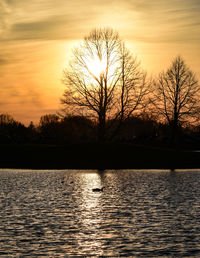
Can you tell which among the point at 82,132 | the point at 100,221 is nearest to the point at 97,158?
the point at 100,221

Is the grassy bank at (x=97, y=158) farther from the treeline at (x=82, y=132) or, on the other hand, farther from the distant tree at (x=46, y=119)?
the distant tree at (x=46, y=119)

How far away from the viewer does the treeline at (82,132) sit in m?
61.6

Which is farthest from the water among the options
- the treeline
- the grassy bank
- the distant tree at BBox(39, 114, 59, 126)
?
the distant tree at BBox(39, 114, 59, 126)

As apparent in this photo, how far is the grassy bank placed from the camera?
44.3 metres

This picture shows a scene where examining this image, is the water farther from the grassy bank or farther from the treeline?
the treeline

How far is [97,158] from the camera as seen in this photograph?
46.6 metres

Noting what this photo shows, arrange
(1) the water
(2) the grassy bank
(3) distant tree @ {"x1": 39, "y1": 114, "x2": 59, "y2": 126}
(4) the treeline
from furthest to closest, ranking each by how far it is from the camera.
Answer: (3) distant tree @ {"x1": 39, "y1": 114, "x2": 59, "y2": 126}, (4) the treeline, (2) the grassy bank, (1) the water

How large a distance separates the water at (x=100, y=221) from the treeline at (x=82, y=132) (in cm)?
3162

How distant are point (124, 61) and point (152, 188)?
33014 mm

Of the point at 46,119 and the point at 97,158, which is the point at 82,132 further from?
the point at 97,158

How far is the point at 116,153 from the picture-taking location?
157ft

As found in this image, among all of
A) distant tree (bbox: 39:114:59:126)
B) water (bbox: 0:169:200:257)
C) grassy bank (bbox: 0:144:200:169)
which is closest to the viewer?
water (bbox: 0:169:200:257)

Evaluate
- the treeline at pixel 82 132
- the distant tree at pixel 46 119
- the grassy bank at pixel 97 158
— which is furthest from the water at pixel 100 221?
the distant tree at pixel 46 119

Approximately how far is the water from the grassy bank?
685 inches
